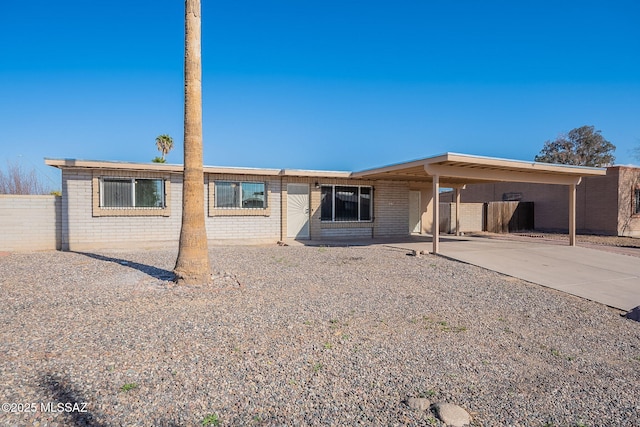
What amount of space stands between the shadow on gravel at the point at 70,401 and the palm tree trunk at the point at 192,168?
3965mm

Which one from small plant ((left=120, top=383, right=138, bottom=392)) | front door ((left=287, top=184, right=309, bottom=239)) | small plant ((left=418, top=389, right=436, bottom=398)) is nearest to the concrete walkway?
front door ((left=287, top=184, right=309, bottom=239))

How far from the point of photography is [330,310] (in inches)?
228

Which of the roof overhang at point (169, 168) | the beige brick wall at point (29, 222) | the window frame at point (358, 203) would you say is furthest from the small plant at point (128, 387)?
the window frame at point (358, 203)

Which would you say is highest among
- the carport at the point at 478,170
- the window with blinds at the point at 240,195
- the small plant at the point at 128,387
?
the carport at the point at 478,170

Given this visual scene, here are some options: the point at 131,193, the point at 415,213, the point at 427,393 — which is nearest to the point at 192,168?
the point at 427,393

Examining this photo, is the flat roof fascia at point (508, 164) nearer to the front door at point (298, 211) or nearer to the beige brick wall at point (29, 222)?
the front door at point (298, 211)

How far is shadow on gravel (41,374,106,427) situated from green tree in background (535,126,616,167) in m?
45.8

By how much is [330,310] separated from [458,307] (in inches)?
87.2

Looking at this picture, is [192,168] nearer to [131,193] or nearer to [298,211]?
[131,193]

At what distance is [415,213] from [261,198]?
852 centimetres

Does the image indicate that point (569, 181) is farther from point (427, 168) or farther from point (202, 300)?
point (202, 300)

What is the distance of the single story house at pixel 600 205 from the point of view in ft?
67.2

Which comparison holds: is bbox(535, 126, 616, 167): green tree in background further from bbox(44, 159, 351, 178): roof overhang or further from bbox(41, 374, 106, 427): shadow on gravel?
bbox(41, 374, 106, 427): shadow on gravel

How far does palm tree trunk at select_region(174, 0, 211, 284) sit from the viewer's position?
7320mm
